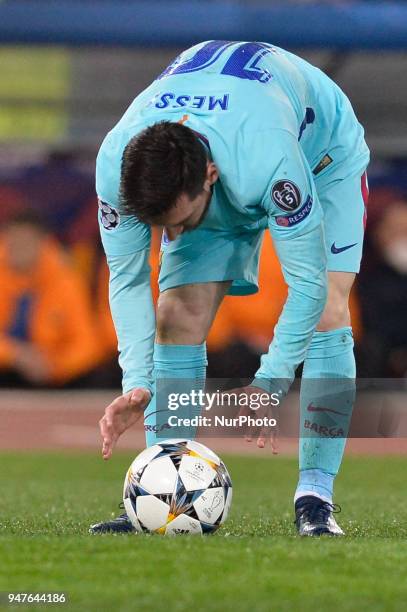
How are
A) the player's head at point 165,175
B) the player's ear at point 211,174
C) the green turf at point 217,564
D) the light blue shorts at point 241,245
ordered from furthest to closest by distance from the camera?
the light blue shorts at point 241,245 < the player's ear at point 211,174 < the player's head at point 165,175 < the green turf at point 217,564

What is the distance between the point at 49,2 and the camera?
12195 millimetres

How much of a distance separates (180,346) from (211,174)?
3.73ft

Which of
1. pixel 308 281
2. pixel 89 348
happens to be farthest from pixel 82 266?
pixel 308 281

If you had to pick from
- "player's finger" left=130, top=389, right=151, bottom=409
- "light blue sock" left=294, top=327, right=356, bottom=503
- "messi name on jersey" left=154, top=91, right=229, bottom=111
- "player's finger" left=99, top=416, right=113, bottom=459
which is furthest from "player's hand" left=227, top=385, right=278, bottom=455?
"messi name on jersey" left=154, top=91, right=229, bottom=111

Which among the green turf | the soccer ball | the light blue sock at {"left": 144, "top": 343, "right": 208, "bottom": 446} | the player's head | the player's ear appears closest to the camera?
the green turf

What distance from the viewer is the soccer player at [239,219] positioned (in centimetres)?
451

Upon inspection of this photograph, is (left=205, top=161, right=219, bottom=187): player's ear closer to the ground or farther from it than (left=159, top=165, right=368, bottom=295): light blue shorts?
farther from it

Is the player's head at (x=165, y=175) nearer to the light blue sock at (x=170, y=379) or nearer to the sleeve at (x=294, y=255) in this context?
the sleeve at (x=294, y=255)

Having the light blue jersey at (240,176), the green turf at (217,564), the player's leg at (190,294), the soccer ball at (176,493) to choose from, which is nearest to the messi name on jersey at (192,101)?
the light blue jersey at (240,176)

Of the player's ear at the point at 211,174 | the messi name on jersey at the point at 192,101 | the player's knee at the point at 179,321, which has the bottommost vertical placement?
the player's knee at the point at 179,321

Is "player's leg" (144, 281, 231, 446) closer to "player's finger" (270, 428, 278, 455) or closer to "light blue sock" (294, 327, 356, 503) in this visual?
"light blue sock" (294, 327, 356, 503)

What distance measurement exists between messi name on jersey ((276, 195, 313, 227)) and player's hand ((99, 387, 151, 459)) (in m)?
0.80

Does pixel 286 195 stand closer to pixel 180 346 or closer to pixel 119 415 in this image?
pixel 119 415

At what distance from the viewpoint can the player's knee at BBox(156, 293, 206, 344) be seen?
5.35 m
